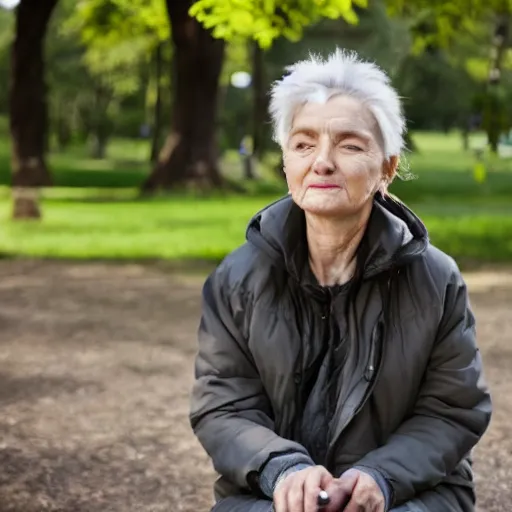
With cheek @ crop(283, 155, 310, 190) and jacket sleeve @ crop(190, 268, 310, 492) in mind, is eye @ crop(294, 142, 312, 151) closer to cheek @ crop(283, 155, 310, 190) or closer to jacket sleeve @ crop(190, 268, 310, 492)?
cheek @ crop(283, 155, 310, 190)

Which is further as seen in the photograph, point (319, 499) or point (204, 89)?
point (204, 89)

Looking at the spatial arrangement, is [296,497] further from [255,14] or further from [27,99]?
[27,99]

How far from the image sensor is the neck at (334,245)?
2879 mm

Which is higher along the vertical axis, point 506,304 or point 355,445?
point 355,445

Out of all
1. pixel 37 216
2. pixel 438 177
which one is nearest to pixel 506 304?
pixel 37 216

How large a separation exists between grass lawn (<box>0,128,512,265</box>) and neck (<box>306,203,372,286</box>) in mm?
3585

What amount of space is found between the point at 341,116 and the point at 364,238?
0.32 meters

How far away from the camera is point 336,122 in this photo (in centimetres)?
278

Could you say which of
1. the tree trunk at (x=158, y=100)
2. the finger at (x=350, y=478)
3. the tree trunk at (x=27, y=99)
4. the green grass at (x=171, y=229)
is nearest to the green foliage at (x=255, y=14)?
the finger at (x=350, y=478)

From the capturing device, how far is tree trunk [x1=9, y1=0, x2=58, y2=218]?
1666cm

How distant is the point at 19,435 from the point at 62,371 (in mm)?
1485

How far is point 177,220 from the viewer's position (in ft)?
56.2

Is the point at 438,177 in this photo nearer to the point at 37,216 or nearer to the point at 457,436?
the point at 37,216

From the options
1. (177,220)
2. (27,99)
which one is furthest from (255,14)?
(27,99)
